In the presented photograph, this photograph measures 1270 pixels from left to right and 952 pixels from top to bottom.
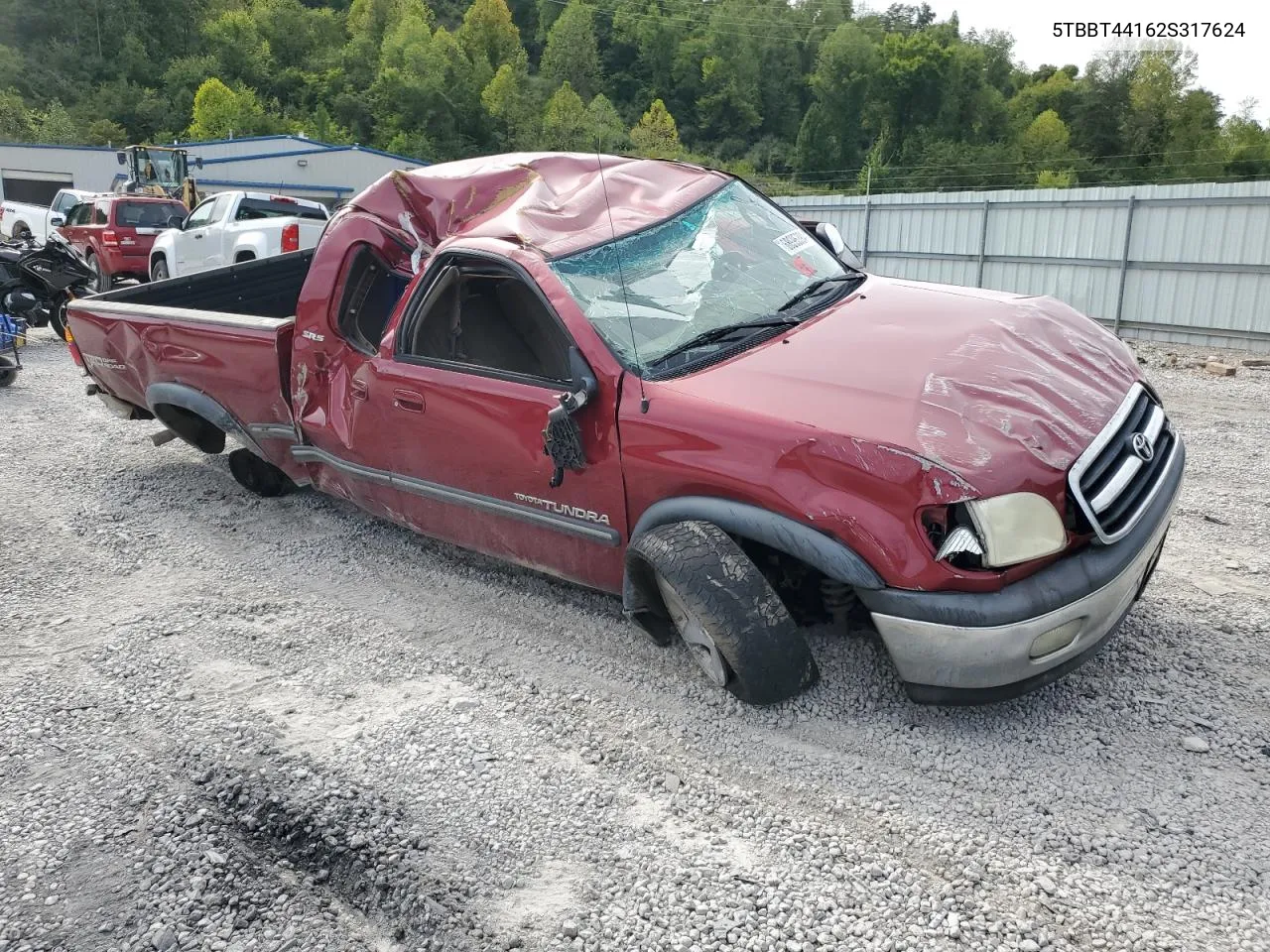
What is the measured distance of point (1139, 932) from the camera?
229cm

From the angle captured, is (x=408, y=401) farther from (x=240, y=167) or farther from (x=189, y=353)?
(x=240, y=167)

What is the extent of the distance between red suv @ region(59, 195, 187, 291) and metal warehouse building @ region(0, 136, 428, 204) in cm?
2633

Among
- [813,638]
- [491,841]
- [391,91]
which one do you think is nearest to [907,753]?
[813,638]

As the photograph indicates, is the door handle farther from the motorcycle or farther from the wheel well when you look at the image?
the motorcycle

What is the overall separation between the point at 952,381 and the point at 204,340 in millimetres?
4122

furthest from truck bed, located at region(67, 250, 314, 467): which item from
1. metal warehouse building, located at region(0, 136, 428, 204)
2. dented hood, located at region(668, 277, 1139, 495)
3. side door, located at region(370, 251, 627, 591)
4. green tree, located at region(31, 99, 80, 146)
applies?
green tree, located at region(31, 99, 80, 146)

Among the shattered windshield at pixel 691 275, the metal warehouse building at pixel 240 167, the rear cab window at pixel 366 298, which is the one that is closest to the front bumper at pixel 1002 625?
the shattered windshield at pixel 691 275

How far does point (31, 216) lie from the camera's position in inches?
1030

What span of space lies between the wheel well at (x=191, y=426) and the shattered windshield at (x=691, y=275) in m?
3.11

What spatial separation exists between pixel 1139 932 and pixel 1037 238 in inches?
603

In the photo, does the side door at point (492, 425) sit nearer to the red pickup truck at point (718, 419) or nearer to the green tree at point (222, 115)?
the red pickup truck at point (718, 419)

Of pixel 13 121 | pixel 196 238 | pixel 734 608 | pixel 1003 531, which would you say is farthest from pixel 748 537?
pixel 13 121

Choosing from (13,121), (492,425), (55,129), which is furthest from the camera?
(55,129)

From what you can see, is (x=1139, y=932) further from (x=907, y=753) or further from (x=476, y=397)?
(x=476, y=397)
